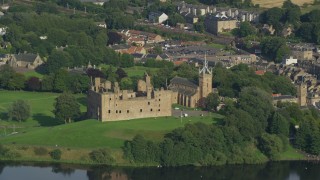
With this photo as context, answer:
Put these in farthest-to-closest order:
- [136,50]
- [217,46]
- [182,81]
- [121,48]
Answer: [217,46] < [121,48] < [136,50] < [182,81]

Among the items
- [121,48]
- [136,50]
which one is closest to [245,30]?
[136,50]

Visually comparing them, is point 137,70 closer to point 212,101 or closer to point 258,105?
point 212,101

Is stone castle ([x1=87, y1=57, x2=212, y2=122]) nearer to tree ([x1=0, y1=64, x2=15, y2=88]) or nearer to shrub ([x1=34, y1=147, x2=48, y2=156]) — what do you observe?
shrub ([x1=34, y1=147, x2=48, y2=156])

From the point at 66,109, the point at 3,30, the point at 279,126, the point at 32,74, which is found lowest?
the point at 279,126

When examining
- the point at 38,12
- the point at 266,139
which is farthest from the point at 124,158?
the point at 38,12

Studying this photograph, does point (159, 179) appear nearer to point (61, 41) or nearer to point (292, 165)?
point (292, 165)

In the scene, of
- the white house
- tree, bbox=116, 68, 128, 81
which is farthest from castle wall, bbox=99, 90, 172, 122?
the white house

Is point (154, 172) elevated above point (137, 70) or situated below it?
below
